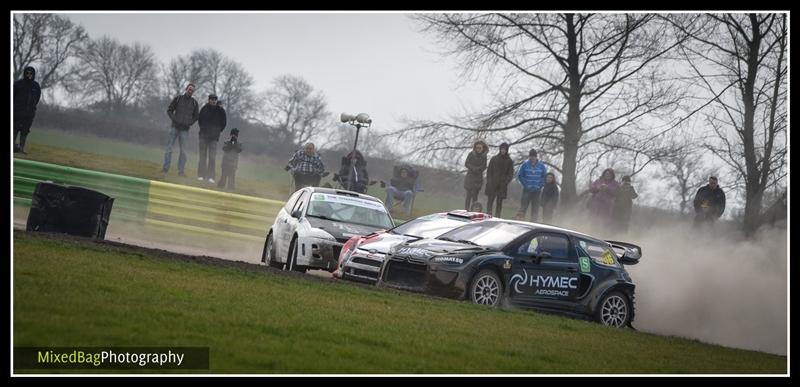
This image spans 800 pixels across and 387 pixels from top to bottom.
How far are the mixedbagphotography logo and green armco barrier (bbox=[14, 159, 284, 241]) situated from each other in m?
16.1

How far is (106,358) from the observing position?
9602 mm

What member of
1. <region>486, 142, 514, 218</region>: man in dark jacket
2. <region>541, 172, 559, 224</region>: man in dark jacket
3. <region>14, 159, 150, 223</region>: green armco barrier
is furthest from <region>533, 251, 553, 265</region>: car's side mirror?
<region>541, 172, 559, 224</region>: man in dark jacket

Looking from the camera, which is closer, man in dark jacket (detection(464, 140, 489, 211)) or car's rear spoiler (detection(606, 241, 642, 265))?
car's rear spoiler (detection(606, 241, 642, 265))

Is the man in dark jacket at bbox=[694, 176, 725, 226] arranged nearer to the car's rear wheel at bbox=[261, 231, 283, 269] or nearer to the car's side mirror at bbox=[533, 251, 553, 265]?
the car's rear wheel at bbox=[261, 231, 283, 269]

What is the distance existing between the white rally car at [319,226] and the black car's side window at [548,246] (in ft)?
11.2

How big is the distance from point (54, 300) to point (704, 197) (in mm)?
19967

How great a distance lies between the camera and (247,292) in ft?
48.3

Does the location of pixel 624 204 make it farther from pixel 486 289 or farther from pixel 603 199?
pixel 486 289

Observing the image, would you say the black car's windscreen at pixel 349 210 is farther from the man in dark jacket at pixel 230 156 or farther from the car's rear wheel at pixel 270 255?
the man in dark jacket at pixel 230 156

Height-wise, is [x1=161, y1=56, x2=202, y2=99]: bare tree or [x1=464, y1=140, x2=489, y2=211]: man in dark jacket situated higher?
[x1=161, y1=56, x2=202, y2=99]: bare tree

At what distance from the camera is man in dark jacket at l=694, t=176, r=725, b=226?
28891 mm

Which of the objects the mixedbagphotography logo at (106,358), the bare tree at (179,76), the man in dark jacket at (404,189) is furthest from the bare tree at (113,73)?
the mixedbagphotography logo at (106,358)
